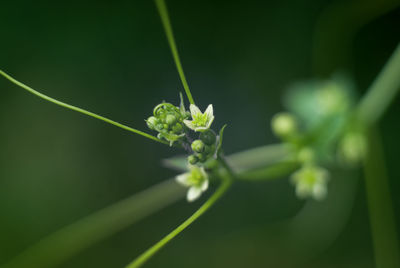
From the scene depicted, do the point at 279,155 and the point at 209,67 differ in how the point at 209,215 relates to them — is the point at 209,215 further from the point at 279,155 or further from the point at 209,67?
the point at 209,67

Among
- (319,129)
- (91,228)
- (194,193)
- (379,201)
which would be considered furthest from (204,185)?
(379,201)

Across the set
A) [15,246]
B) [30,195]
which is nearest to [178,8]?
[30,195]

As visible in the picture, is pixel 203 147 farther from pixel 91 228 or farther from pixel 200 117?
pixel 91 228

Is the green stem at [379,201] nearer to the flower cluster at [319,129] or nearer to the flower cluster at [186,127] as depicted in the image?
the flower cluster at [319,129]

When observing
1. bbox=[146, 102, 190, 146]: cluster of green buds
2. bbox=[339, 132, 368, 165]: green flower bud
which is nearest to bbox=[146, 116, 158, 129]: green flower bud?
bbox=[146, 102, 190, 146]: cluster of green buds

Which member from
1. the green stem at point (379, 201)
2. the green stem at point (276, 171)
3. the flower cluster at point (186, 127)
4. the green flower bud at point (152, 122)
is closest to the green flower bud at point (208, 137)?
the flower cluster at point (186, 127)
